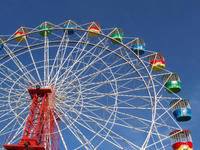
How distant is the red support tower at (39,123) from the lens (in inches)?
604

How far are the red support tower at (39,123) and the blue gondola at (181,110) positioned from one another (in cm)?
832

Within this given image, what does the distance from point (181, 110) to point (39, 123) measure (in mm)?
9596

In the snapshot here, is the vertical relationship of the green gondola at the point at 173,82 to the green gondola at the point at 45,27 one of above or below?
below

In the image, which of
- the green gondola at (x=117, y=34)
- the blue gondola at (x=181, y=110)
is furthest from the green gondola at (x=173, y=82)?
the green gondola at (x=117, y=34)

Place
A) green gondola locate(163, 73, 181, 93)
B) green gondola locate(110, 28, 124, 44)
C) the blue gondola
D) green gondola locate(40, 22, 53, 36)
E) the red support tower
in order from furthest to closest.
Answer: green gondola locate(110, 28, 124, 44) → green gondola locate(163, 73, 181, 93) → green gondola locate(40, 22, 53, 36) → the blue gondola → the red support tower

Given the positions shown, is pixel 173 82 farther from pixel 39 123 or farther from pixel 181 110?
pixel 39 123

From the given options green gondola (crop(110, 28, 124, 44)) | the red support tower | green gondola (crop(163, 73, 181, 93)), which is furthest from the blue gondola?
the red support tower

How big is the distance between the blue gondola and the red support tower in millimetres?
8316

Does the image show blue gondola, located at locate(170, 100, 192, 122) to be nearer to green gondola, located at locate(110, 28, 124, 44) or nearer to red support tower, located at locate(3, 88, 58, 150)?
green gondola, located at locate(110, 28, 124, 44)

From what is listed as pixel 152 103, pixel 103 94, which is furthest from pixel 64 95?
pixel 152 103

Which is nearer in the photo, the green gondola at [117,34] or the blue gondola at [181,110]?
the blue gondola at [181,110]

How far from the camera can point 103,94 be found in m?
19.0

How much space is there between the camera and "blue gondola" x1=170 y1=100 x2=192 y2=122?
20656 mm

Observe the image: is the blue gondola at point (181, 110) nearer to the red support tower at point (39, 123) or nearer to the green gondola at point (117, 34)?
the green gondola at point (117, 34)
